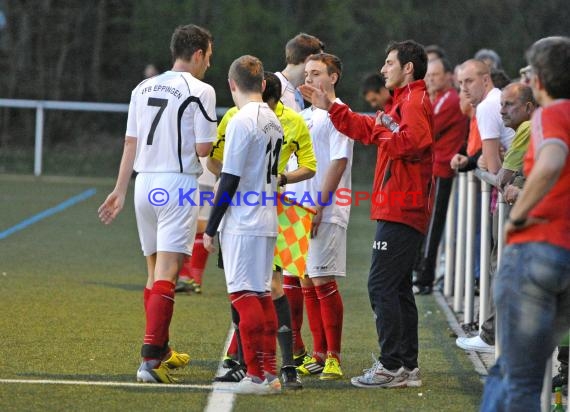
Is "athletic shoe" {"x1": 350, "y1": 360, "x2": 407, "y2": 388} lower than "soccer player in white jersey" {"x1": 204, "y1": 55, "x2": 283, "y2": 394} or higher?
lower

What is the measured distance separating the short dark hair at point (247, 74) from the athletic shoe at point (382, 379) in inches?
69.3

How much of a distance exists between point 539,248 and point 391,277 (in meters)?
2.33

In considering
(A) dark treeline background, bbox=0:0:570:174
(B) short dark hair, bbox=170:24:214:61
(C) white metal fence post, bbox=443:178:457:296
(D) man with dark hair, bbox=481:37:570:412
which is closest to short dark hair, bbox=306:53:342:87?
(B) short dark hair, bbox=170:24:214:61

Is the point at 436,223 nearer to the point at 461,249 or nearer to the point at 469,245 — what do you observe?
the point at 461,249

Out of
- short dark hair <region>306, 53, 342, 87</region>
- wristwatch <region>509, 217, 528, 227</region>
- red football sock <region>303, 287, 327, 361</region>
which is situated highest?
short dark hair <region>306, 53, 342, 87</region>

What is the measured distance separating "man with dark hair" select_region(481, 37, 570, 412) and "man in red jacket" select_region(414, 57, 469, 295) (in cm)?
648

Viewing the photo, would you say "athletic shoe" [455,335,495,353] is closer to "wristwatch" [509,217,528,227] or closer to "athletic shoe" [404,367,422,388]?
"athletic shoe" [404,367,422,388]

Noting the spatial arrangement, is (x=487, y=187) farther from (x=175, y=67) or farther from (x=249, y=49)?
(x=249, y=49)

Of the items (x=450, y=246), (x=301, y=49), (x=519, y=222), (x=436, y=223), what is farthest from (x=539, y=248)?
(x=436, y=223)

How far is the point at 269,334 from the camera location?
21.4 feet

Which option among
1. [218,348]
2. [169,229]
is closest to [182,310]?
[218,348]

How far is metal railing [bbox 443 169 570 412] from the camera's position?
7.04 meters

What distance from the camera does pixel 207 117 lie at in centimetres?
704

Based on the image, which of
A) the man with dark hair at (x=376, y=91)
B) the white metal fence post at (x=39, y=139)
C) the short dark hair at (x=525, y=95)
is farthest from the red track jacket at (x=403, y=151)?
the white metal fence post at (x=39, y=139)
